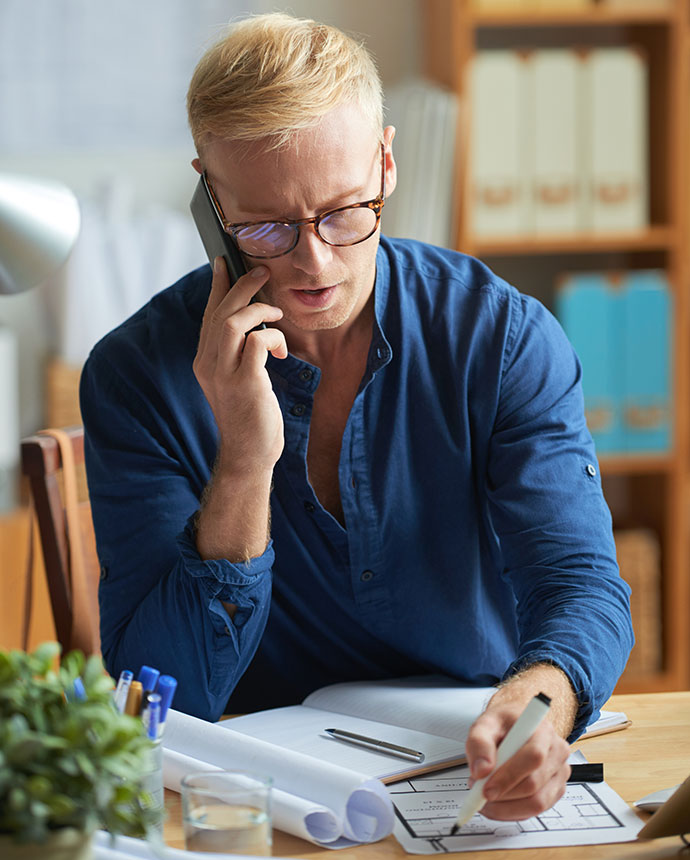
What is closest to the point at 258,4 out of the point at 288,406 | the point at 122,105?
the point at 122,105

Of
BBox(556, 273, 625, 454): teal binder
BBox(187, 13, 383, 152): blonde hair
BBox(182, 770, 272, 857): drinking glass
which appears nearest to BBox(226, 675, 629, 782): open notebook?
BBox(182, 770, 272, 857): drinking glass

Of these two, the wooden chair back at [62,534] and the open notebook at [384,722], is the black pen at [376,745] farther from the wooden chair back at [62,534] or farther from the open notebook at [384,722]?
the wooden chair back at [62,534]

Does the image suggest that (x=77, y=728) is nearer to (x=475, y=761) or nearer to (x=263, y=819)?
(x=263, y=819)

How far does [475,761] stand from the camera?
0.88 metres

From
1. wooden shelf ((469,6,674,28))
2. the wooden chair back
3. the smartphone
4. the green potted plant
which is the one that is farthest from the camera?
wooden shelf ((469,6,674,28))

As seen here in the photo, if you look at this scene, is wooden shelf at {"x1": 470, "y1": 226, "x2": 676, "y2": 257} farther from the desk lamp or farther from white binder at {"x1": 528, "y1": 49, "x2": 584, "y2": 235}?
the desk lamp

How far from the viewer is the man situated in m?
1.20

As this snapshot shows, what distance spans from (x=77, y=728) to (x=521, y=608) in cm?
68

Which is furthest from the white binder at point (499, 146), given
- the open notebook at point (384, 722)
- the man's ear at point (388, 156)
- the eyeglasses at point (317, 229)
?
the open notebook at point (384, 722)

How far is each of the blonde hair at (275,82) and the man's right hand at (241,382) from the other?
179mm

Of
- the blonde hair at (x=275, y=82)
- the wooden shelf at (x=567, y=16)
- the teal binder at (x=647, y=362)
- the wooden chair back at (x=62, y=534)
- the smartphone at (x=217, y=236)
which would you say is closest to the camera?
the blonde hair at (x=275, y=82)

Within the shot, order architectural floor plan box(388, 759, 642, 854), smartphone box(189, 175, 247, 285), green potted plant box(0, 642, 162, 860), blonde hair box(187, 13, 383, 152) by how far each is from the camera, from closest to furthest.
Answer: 1. green potted plant box(0, 642, 162, 860)
2. architectural floor plan box(388, 759, 642, 854)
3. blonde hair box(187, 13, 383, 152)
4. smartphone box(189, 175, 247, 285)

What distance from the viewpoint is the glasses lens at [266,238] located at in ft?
4.01

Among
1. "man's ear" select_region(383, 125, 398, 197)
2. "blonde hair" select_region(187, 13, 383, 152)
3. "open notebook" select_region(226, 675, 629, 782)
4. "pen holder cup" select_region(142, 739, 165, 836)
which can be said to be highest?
"blonde hair" select_region(187, 13, 383, 152)
